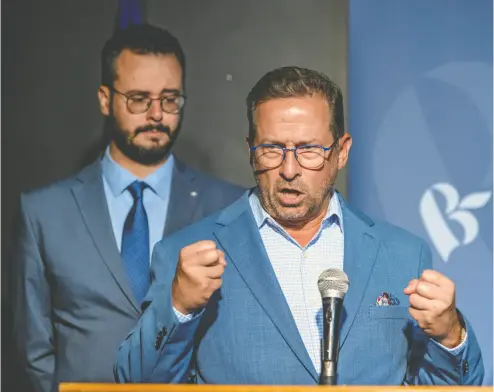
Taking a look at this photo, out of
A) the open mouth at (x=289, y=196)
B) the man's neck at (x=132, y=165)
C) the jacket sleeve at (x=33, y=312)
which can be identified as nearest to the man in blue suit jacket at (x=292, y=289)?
the open mouth at (x=289, y=196)

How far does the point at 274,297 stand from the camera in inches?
109

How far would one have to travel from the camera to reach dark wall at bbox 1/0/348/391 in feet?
11.5

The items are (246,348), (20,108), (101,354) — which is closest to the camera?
(246,348)

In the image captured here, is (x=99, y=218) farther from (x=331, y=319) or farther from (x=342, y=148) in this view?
(x=331, y=319)

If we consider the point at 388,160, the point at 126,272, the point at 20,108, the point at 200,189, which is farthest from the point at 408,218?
the point at 20,108

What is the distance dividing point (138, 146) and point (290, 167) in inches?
32.3

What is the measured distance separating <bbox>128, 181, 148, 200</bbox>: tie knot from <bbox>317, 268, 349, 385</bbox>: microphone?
1.19 m

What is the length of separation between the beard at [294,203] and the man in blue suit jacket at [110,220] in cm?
61

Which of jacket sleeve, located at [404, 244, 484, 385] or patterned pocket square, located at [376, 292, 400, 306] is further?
patterned pocket square, located at [376, 292, 400, 306]

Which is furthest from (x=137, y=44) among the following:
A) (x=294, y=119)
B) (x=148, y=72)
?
(x=294, y=119)

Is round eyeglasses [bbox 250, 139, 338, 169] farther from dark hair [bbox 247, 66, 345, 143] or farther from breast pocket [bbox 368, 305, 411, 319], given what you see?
breast pocket [bbox 368, 305, 411, 319]

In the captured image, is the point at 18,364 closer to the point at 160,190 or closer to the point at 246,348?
the point at 160,190

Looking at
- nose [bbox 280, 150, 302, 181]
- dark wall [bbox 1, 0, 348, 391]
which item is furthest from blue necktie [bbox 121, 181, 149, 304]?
nose [bbox 280, 150, 302, 181]

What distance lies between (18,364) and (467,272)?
1685mm
